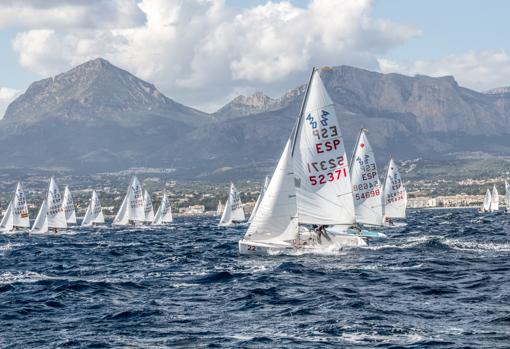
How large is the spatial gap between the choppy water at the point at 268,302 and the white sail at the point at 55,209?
77.6 meters

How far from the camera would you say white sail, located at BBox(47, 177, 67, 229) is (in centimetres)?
13950

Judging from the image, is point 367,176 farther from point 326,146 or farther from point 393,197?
point 326,146

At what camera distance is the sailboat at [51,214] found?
454 ft

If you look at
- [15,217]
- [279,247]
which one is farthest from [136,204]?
[279,247]

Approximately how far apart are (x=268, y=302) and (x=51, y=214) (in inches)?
4254

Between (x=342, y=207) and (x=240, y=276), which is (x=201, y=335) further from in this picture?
(x=342, y=207)

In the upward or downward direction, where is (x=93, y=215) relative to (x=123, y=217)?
upward

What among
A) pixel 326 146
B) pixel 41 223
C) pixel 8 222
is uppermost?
pixel 326 146

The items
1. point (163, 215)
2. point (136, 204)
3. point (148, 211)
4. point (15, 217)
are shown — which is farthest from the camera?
point (163, 215)

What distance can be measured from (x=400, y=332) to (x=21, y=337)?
13377 millimetres

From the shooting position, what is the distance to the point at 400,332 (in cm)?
3059

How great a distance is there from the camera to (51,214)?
5571 inches

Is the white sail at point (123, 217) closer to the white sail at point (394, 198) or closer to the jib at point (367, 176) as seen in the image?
the white sail at point (394, 198)

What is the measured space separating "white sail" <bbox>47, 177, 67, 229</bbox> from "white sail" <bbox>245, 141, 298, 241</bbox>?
84.1 metres
